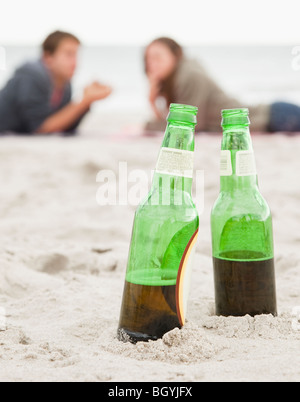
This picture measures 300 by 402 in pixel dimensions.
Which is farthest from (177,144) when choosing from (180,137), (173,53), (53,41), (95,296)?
(53,41)

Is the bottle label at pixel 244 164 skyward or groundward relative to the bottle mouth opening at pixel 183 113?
groundward

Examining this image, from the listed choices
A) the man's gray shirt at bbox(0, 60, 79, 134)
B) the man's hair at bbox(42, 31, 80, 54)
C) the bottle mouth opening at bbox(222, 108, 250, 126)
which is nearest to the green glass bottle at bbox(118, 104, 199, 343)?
the bottle mouth opening at bbox(222, 108, 250, 126)

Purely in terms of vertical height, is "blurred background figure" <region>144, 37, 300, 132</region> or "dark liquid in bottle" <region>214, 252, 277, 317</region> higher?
"blurred background figure" <region>144, 37, 300, 132</region>

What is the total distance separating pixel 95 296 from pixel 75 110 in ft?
9.99

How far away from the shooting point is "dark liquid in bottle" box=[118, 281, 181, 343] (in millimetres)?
947

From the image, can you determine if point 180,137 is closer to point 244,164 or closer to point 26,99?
point 244,164

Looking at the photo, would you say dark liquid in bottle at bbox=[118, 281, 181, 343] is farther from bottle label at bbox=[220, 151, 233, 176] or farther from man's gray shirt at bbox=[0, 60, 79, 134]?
man's gray shirt at bbox=[0, 60, 79, 134]

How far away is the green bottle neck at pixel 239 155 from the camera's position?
1082 millimetres

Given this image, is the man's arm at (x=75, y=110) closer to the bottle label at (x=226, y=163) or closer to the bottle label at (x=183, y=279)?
the bottle label at (x=226, y=163)

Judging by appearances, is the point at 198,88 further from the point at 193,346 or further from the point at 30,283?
the point at 193,346

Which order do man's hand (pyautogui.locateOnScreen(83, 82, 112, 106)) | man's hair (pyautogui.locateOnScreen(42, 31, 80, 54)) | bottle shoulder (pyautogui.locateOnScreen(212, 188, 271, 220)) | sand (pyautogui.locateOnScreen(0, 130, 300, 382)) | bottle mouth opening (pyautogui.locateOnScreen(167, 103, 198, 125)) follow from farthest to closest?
1. man's hair (pyautogui.locateOnScreen(42, 31, 80, 54))
2. man's hand (pyautogui.locateOnScreen(83, 82, 112, 106))
3. bottle shoulder (pyautogui.locateOnScreen(212, 188, 271, 220))
4. bottle mouth opening (pyautogui.locateOnScreen(167, 103, 198, 125))
5. sand (pyautogui.locateOnScreen(0, 130, 300, 382))

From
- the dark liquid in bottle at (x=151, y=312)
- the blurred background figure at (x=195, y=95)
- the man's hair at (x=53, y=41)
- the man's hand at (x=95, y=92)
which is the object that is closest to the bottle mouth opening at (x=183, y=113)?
the dark liquid in bottle at (x=151, y=312)

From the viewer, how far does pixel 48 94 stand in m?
4.05

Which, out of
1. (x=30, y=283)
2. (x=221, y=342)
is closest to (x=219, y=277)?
(x=221, y=342)
